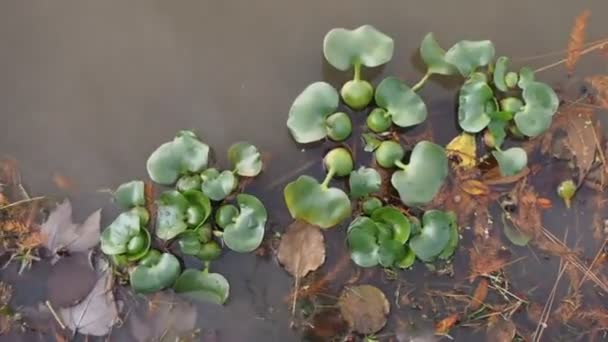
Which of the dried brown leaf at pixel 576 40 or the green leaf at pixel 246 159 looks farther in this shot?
the dried brown leaf at pixel 576 40

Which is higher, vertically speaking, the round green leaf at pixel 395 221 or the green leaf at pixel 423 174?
the green leaf at pixel 423 174

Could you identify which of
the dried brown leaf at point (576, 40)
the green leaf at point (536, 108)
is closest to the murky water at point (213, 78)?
the dried brown leaf at point (576, 40)

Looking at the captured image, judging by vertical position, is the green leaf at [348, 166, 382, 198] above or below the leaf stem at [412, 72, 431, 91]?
below

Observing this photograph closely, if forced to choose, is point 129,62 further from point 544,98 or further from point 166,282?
point 544,98

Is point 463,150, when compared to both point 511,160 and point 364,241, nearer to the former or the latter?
point 511,160

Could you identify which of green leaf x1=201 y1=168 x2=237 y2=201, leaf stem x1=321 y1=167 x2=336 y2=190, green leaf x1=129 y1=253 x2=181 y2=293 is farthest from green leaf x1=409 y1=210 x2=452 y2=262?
green leaf x1=129 y1=253 x2=181 y2=293

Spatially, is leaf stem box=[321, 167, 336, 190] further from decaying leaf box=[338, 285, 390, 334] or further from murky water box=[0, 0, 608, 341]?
decaying leaf box=[338, 285, 390, 334]

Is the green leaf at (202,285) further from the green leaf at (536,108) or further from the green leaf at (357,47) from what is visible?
the green leaf at (536,108)

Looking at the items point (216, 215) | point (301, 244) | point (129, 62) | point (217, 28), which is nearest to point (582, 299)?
point (301, 244)
